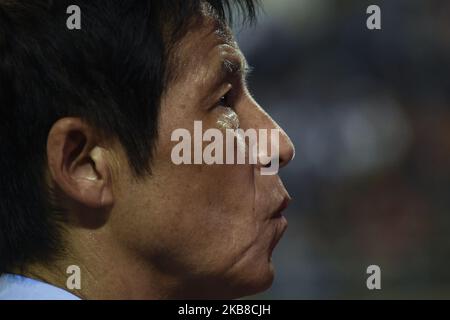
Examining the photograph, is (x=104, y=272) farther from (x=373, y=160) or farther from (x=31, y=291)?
(x=373, y=160)

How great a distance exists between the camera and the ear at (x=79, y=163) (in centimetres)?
147

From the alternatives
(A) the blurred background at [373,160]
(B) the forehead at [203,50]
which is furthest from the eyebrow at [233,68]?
(A) the blurred background at [373,160]

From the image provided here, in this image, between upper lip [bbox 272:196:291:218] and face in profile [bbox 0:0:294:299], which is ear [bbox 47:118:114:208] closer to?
face in profile [bbox 0:0:294:299]

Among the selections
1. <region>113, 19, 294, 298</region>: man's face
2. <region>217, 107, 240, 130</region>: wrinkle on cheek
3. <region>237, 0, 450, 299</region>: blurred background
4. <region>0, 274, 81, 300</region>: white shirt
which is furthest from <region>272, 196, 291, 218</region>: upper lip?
<region>237, 0, 450, 299</region>: blurred background

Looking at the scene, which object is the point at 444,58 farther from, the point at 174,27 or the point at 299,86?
the point at 174,27

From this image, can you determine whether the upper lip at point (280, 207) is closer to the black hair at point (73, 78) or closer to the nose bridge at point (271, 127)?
the nose bridge at point (271, 127)

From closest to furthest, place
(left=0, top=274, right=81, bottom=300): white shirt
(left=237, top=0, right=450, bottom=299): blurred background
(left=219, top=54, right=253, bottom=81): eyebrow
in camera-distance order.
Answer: (left=0, top=274, right=81, bottom=300): white shirt < (left=219, top=54, right=253, bottom=81): eyebrow < (left=237, top=0, right=450, bottom=299): blurred background

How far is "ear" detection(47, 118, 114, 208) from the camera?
4.83ft

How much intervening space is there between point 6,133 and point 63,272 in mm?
271

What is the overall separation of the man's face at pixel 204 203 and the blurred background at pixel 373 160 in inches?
131

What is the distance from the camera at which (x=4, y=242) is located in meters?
1.57

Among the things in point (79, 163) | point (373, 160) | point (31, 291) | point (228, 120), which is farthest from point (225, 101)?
point (373, 160)

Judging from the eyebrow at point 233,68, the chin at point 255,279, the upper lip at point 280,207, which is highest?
the eyebrow at point 233,68

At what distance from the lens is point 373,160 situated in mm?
5117
